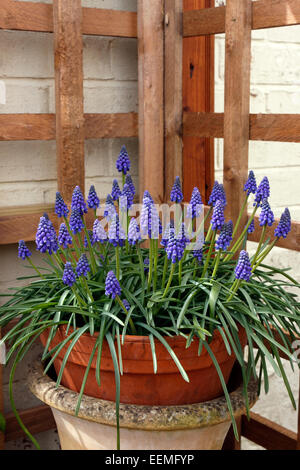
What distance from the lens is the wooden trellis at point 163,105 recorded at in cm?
163

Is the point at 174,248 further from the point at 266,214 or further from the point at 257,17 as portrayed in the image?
the point at 257,17

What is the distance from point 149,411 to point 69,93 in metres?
0.86

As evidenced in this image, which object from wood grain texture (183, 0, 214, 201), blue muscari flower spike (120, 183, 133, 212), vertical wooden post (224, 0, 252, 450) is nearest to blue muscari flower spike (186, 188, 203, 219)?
blue muscari flower spike (120, 183, 133, 212)

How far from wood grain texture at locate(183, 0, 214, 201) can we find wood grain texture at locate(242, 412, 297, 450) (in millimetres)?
683

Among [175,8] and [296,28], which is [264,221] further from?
[296,28]

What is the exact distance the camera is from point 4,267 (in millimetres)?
1748

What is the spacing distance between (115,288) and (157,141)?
77 cm

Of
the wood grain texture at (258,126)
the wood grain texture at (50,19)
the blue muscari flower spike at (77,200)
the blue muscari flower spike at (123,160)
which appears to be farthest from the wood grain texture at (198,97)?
the blue muscari flower spike at (77,200)

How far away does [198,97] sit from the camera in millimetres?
1997

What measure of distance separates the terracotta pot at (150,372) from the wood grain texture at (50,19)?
80 centimetres

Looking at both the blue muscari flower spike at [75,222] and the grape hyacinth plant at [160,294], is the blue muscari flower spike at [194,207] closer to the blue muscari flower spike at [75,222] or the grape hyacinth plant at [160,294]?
the grape hyacinth plant at [160,294]

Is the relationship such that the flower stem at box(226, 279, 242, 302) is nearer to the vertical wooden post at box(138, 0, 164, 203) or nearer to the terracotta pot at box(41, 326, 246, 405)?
the terracotta pot at box(41, 326, 246, 405)

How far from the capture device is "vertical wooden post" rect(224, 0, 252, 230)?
1621 millimetres
